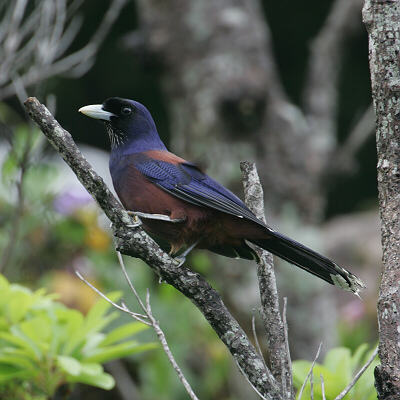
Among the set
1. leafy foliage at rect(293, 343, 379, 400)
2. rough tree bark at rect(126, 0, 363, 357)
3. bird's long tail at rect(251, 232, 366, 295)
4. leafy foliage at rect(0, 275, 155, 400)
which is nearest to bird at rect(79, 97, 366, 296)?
bird's long tail at rect(251, 232, 366, 295)

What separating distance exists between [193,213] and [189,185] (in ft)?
0.58

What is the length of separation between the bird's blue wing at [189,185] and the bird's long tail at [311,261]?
209 millimetres

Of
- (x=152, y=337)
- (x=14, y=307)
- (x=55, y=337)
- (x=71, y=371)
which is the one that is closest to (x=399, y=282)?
(x=71, y=371)

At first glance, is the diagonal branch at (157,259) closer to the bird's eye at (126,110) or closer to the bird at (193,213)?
the bird at (193,213)

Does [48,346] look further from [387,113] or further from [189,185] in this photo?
[387,113]

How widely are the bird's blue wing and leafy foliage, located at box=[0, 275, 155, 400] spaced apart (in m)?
0.58

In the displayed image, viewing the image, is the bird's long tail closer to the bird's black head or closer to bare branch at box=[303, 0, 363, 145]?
the bird's black head

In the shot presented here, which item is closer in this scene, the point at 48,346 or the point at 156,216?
the point at 48,346

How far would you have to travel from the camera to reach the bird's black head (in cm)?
320

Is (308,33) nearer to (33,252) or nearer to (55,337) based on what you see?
(33,252)

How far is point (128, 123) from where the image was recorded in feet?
10.6

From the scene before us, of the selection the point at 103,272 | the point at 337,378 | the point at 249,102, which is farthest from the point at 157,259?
the point at 249,102

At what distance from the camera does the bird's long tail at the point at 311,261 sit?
101 inches

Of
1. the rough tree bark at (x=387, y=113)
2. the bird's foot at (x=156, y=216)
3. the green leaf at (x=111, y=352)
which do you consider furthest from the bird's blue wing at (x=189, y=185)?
the rough tree bark at (x=387, y=113)
